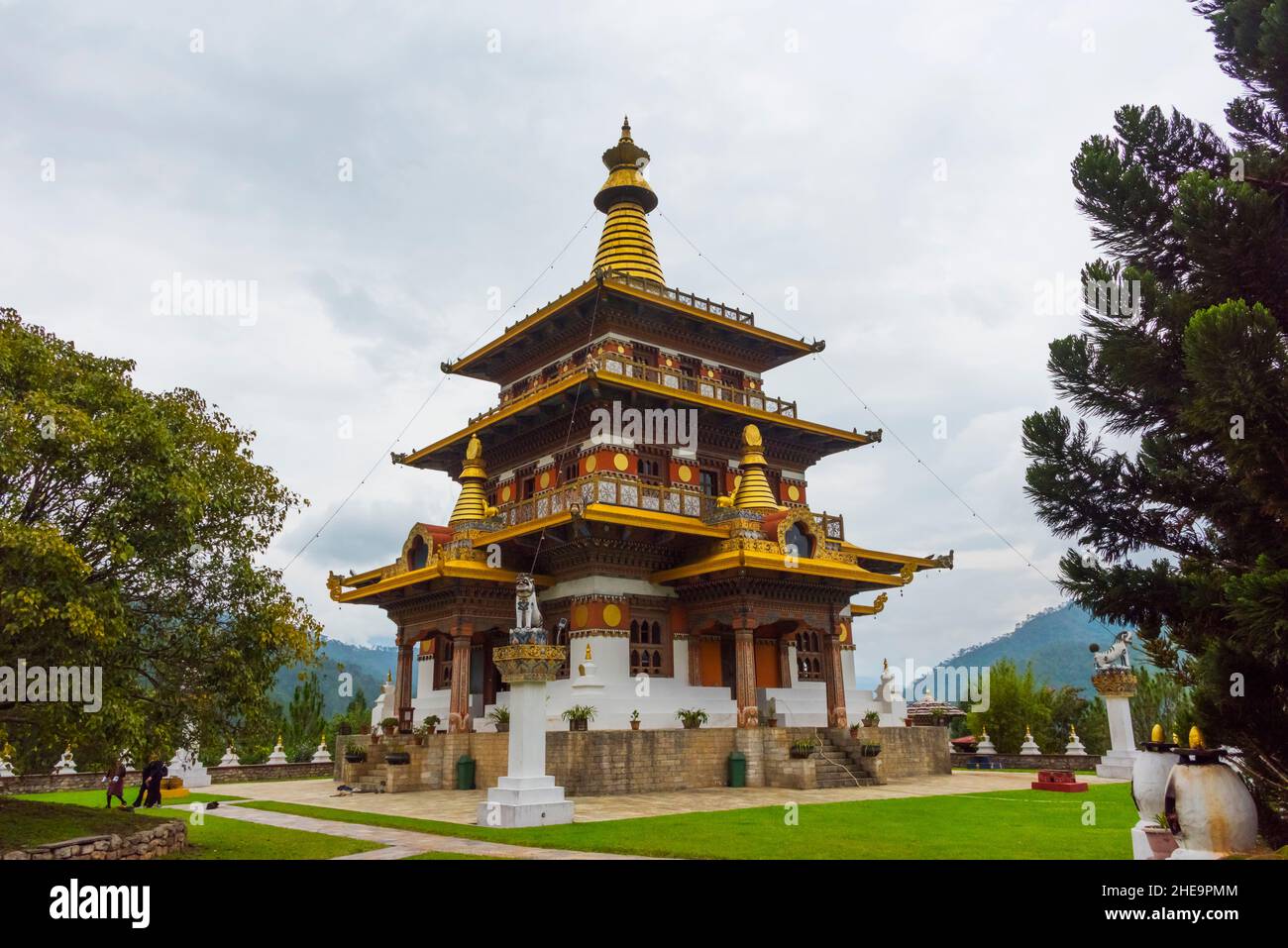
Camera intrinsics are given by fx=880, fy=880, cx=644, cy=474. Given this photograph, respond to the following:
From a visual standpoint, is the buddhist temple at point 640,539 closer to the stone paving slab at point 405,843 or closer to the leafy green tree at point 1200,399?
the stone paving slab at point 405,843

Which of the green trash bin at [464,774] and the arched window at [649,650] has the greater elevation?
the arched window at [649,650]

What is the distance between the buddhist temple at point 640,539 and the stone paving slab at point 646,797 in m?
2.69

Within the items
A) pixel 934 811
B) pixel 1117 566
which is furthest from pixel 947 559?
pixel 1117 566

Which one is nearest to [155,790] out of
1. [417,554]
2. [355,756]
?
[355,756]

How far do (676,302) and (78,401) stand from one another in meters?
20.4

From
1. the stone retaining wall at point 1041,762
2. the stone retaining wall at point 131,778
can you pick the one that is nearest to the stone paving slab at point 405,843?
the stone retaining wall at point 131,778

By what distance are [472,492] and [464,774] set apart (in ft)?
30.9

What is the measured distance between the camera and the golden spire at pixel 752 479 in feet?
87.8

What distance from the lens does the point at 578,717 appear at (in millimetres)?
21672

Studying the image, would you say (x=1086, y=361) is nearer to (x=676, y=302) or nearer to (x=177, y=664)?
(x=177, y=664)

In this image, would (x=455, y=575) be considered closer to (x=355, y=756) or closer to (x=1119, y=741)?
(x=355, y=756)

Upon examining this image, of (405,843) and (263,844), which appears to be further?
(263,844)

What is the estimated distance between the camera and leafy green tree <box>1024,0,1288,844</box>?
274 inches
